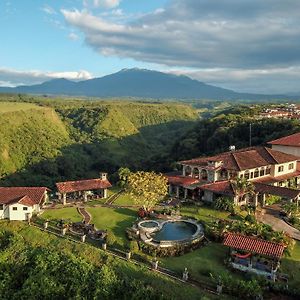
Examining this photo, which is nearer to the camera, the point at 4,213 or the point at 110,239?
the point at 110,239

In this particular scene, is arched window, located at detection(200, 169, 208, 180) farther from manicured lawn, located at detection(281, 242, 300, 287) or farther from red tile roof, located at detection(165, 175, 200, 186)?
manicured lawn, located at detection(281, 242, 300, 287)

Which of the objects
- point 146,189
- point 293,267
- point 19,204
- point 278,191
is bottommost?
point 293,267

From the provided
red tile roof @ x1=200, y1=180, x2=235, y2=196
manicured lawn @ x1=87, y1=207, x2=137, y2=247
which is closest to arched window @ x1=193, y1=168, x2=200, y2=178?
red tile roof @ x1=200, y1=180, x2=235, y2=196

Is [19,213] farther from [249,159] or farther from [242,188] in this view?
[249,159]

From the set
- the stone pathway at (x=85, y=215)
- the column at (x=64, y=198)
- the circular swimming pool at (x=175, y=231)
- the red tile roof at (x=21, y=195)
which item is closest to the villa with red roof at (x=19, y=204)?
the red tile roof at (x=21, y=195)

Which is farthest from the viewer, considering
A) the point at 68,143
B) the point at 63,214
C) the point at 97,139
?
the point at 97,139

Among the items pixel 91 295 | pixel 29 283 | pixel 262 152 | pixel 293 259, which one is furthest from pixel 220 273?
pixel 262 152

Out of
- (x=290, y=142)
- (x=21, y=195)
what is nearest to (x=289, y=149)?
(x=290, y=142)

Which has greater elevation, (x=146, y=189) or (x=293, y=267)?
(x=146, y=189)
